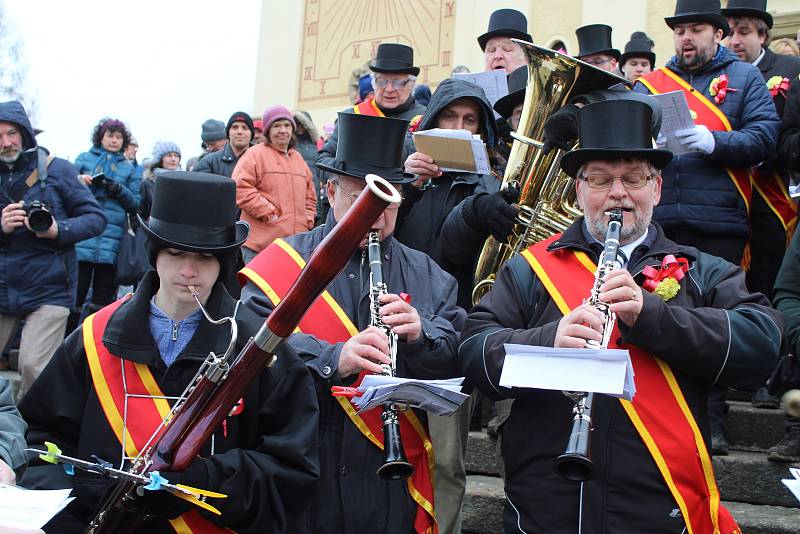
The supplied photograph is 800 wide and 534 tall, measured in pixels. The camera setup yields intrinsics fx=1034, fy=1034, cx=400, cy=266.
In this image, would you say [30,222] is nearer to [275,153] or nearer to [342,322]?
[275,153]

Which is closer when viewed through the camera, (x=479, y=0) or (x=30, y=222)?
(x=30, y=222)

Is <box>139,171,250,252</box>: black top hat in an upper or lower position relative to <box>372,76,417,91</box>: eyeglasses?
lower

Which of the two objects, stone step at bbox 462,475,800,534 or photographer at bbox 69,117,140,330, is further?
photographer at bbox 69,117,140,330

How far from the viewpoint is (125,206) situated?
34.4ft

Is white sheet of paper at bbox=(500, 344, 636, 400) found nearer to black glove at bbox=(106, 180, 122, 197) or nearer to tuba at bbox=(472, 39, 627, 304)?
tuba at bbox=(472, 39, 627, 304)

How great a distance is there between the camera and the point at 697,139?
6.31 m

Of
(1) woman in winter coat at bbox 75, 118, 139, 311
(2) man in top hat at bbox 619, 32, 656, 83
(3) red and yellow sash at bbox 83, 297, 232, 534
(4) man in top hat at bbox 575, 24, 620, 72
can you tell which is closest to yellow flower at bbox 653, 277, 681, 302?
(3) red and yellow sash at bbox 83, 297, 232, 534

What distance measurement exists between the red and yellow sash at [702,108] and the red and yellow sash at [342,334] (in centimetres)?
314

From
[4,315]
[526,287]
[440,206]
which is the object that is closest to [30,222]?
[4,315]

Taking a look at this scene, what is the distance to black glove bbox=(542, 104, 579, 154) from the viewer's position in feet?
18.5

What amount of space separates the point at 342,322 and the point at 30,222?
4073mm

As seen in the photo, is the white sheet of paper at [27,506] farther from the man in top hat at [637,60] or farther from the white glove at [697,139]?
the man in top hat at [637,60]

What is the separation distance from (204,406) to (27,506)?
0.67 meters

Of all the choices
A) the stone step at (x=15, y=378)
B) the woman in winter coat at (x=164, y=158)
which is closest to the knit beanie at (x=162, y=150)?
the woman in winter coat at (x=164, y=158)
